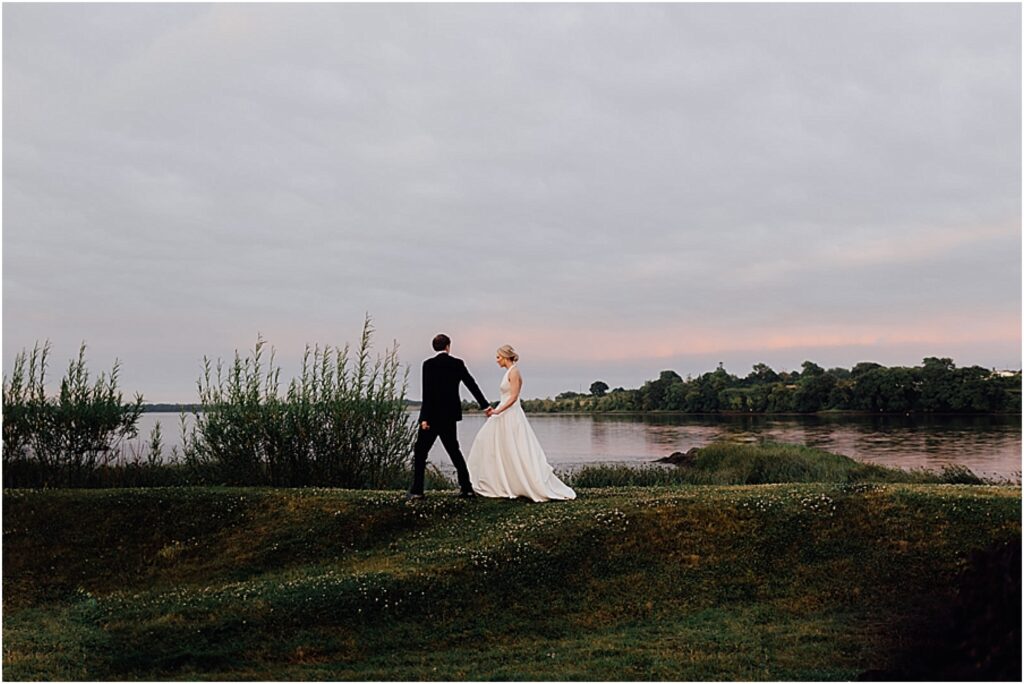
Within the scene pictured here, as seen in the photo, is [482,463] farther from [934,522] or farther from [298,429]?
[934,522]

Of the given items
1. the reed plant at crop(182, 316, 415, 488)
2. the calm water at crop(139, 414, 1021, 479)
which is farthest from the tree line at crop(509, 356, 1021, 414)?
the reed plant at crop(182, 316, 415, 488)

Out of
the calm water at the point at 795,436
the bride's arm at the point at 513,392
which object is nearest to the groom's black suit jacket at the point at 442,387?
the bride's arm at the point at 513,392

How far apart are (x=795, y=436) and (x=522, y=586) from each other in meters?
20.3

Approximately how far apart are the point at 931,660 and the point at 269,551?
8342 millimetres

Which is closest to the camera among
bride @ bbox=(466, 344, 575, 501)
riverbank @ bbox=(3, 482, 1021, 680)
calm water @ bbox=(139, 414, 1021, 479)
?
riverbank @ bbox=(3, 482, 1021, 680)

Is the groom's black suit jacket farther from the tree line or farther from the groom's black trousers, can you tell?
the tree line

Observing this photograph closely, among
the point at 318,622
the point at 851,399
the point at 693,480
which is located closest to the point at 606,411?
the point at 851,399

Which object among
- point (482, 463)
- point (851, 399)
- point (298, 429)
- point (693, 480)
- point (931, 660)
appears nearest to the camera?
point (931, 660)

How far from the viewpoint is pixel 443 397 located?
1215cm

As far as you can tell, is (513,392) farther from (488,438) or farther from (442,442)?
(442,442)

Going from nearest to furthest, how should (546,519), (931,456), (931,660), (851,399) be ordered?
(931,660) < (546,519) < (931,456) < (851,399)

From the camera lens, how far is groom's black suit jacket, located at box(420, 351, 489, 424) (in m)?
12.1

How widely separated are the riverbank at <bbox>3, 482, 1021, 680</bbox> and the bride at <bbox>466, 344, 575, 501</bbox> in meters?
0.38

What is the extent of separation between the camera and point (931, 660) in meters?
6.57
